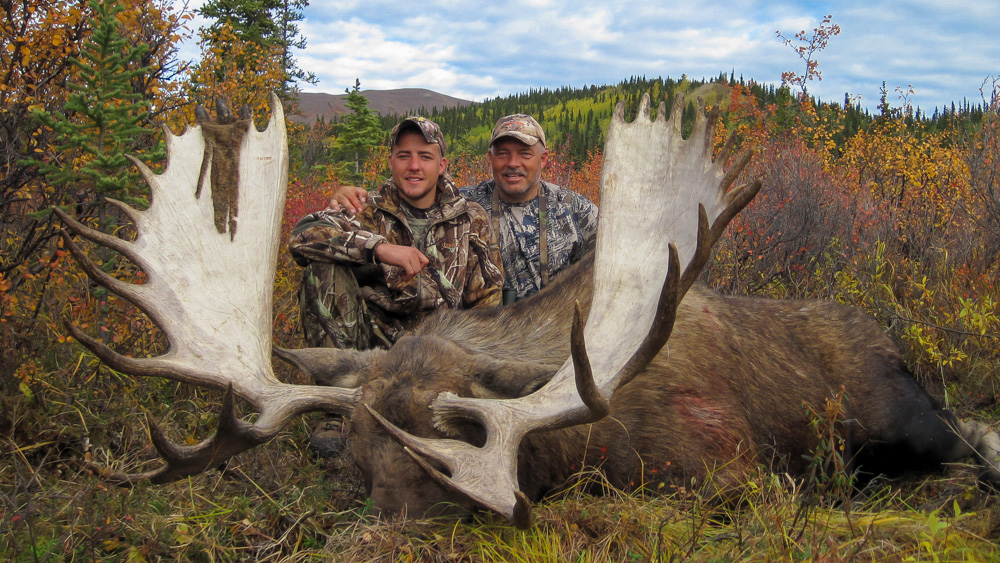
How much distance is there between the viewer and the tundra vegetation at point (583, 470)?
2451 mm

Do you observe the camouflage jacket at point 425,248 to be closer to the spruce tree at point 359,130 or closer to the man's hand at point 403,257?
the man's hand at point 403,257

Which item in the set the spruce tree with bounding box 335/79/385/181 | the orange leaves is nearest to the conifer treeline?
the spruce tree with bounding box 335/79/385/181

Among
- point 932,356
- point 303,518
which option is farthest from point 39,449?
point 932,356

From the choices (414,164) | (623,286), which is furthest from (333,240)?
(623,286)

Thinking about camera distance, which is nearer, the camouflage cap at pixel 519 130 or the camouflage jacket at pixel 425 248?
the camouflage jacket at pixel 425 248

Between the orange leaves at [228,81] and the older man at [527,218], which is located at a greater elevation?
the orange leaves at [228,81]

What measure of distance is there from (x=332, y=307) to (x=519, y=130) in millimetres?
2013

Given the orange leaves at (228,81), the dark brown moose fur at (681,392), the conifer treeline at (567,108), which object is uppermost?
the conifer treeline at (567,108)

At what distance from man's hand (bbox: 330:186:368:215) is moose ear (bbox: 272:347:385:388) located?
1.73 metres

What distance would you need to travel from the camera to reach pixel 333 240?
4613 mm

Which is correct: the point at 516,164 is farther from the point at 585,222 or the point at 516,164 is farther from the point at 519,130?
→ the point at 585,222

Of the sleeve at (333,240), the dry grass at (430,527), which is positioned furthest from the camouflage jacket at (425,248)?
the dry grass at (430,527)

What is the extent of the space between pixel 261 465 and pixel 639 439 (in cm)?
177

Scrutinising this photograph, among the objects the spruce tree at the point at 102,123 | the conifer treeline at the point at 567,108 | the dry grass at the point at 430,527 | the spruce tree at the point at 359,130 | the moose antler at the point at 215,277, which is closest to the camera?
the dry grass at the point at 430,527
